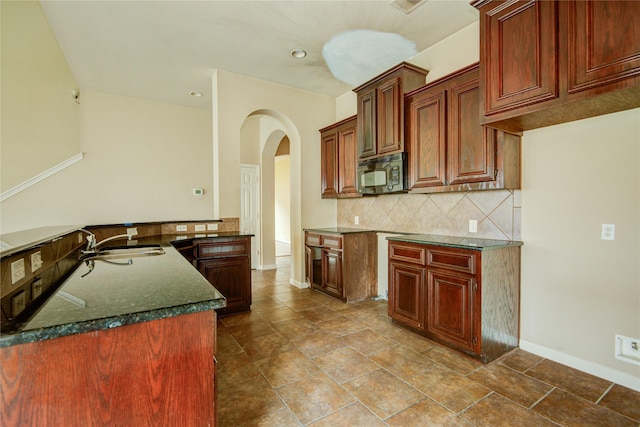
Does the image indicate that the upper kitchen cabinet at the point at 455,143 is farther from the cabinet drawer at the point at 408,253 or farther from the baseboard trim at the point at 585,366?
the baseboard trim at the point at 585,366

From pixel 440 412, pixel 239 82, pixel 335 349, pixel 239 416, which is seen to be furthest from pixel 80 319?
pixel 239 82

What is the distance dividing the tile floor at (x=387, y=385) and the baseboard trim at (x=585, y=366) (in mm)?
47

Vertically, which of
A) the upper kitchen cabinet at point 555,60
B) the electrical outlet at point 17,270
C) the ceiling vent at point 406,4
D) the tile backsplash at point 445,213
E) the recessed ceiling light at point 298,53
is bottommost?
Answer: the electrical outlet at point 17,270

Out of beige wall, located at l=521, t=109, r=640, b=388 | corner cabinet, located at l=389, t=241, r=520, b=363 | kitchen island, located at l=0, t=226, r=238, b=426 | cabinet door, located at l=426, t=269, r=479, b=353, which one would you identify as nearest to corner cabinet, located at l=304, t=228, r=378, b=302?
corner cabinet, located at l=389, t=241, r=520, b=363

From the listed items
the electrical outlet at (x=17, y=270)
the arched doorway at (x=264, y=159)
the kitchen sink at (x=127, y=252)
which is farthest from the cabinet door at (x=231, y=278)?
the arched doorway at (x=264, y=159)

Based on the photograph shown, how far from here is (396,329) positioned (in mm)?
2943

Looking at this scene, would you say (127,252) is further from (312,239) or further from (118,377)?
(312,239)

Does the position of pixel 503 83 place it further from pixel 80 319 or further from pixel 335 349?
pixel 80 319

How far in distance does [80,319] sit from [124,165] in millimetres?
4712

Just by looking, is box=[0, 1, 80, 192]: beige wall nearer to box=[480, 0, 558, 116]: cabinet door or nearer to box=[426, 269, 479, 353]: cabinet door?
box=[480, 0, 558, 116]: cabinet door

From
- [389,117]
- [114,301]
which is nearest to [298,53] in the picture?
[389,117]

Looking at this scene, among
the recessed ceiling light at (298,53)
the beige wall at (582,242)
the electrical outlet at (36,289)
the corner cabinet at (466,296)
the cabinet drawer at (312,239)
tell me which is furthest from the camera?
the cabinet drawer at (312,239)

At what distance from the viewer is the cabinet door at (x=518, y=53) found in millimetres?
1858

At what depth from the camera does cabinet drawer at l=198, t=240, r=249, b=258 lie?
320cm
